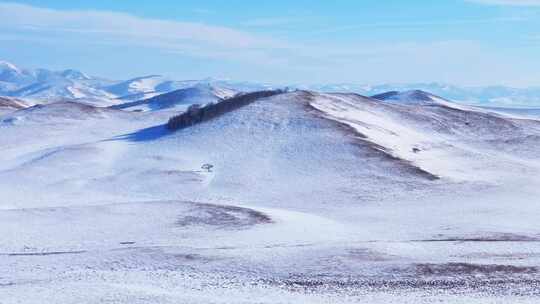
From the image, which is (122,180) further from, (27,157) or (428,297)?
(428,297)

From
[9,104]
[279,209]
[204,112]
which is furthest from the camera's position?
[9,104]

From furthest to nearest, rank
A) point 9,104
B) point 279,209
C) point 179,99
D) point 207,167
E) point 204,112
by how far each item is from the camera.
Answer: point 179,99 → point 9,104 → point 204,112 → point 207,167 → point 279,209

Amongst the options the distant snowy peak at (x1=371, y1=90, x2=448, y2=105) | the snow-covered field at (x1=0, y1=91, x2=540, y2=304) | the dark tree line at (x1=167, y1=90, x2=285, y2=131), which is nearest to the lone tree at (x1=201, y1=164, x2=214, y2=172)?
the snow-covered field at (x1=0, y1=91, x2=540, y2=304)

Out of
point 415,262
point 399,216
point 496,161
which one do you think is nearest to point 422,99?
point 496,161

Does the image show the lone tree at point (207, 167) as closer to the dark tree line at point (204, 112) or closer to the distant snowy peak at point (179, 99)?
the dark tree line at point (204, 112)

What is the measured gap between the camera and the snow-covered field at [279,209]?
25.6 metres

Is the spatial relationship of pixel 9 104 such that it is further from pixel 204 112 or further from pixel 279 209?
pixel 279 209

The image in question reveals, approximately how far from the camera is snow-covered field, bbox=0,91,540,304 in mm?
25625

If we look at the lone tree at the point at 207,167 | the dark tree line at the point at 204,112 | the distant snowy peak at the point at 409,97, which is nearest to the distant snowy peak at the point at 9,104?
the dark tree line at the point at 204,112

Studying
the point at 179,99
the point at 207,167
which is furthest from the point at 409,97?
the point at 207,167

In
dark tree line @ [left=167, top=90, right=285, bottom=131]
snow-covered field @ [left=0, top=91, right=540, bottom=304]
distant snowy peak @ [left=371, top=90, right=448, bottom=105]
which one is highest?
distant snowy peak @ [left=371, top=90, right=448, bottom=105]

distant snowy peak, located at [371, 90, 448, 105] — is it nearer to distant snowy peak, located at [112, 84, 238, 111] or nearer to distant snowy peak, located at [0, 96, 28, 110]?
distant snowy peak, located at [112, 84, 238, 111]

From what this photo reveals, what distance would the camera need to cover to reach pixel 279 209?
40344 millimetres

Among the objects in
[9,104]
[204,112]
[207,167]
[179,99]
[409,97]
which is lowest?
[207,167]
